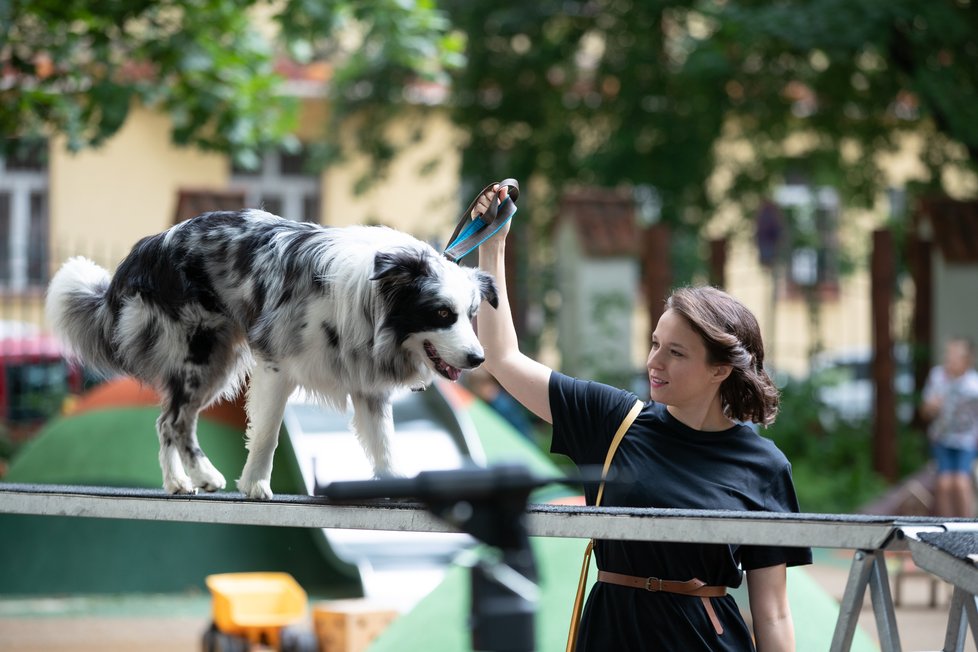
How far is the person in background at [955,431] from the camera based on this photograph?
1056 cm

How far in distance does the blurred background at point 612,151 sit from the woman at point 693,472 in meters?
6.39

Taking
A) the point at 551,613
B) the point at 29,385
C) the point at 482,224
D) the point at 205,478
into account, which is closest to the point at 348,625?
the point at 551,613

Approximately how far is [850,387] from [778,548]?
495 inches

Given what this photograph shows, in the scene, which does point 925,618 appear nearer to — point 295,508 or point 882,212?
point 295,508

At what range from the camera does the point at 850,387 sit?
15.1 m

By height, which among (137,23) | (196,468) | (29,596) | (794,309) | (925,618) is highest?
(137,23)

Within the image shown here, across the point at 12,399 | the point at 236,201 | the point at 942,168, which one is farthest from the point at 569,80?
the point at 12,399

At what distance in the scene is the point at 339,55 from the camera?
776 inches

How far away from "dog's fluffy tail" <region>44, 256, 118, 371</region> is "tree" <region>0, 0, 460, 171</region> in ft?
18.9

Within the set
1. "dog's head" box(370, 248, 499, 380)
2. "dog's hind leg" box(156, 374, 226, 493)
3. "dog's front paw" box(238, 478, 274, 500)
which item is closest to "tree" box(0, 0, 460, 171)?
"dog's hind leg" box(156, 374, 226, 493)

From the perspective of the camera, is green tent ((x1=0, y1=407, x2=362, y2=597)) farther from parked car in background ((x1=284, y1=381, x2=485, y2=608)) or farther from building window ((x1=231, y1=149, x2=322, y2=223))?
building window ((x1=231, y1=149, x2=322, y2=223))

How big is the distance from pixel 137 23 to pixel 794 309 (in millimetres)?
9869

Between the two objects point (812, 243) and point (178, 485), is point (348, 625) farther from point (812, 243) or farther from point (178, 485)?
point (812, 243)

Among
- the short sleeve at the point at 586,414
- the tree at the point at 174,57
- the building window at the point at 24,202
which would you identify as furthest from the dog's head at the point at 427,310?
the building window at the point at 24,202
